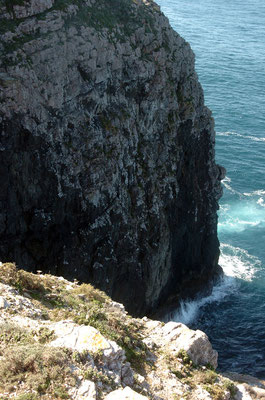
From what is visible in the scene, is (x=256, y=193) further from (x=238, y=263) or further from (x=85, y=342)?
(x=85, y=342)

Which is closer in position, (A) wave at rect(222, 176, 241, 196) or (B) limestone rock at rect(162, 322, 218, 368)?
(B) limestone rock at rect(162, 322, 218, 368)

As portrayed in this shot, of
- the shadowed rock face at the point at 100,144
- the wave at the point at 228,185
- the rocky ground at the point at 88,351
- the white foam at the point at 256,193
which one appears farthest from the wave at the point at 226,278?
the rocky ground at the point at 88,351

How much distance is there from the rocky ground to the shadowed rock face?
10.2m

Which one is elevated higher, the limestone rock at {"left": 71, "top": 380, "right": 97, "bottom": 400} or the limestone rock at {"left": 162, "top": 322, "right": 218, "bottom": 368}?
the limestone rock at {"left": 71, "top": 380, "right": 97, "bottom": 400}

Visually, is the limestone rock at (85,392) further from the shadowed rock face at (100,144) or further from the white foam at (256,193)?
the white foam at (256,193)

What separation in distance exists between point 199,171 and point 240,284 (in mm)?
16006

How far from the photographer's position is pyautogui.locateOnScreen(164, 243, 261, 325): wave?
4844 cm

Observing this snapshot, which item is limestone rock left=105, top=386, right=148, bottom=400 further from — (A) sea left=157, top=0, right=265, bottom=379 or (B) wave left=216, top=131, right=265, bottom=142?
(B) wave left=216, top=131, right=265, bottom=142

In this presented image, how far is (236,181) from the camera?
231ft

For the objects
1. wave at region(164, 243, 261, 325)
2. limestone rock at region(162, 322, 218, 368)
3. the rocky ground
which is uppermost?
the rocky ground

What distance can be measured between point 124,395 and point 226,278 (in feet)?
144

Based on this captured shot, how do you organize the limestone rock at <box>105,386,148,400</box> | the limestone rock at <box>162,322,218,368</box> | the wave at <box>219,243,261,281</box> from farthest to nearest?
the wave at <box>219,243,261,281</box>
the limestone rock at <box>162,322,218,368</box>
the limestone rock at <box>105,386,148,400</box>

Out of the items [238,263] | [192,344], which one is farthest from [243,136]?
[192,344]

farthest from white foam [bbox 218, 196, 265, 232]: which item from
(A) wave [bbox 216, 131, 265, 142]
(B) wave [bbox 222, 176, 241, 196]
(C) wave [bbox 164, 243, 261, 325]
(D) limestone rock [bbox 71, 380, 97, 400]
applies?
(D) limestone rock [bbox 71, 380, 97, 400]
